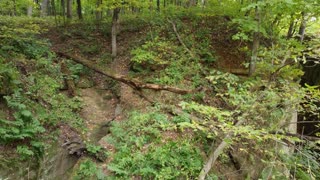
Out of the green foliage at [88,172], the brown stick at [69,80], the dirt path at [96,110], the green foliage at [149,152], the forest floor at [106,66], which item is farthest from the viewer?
the brown stick at [69,80]

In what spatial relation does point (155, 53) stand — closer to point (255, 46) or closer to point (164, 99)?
point (164, 99)

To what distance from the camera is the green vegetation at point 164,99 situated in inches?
240

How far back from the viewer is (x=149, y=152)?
685 cm

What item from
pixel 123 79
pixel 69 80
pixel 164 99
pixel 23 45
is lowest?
pixel 164 99

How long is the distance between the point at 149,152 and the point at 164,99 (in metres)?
2.57

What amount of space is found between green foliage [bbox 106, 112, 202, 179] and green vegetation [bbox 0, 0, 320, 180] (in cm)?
3

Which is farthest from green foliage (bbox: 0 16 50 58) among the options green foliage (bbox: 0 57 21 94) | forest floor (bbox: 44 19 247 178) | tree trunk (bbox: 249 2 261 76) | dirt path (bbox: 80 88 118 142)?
tree trunk (bbox: 249 2 261 76)

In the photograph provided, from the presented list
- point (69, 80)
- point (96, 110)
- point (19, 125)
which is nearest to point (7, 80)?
point (19, 125)

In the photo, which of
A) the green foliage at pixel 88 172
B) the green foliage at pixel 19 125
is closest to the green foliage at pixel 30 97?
the green foliage at pixel 19 125

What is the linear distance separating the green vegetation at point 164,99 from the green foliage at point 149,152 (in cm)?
3

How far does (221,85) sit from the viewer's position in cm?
955

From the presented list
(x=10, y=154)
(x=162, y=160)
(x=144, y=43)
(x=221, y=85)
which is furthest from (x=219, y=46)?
(x=10, y=154)

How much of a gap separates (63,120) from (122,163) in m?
2.44

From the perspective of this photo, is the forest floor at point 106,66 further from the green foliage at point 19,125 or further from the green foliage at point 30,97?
the green foliage at point 19,125
